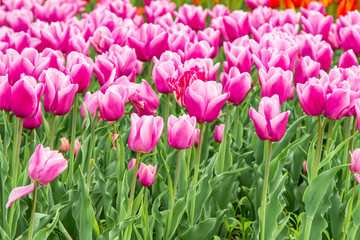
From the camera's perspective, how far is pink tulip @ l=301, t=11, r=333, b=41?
3756 mm

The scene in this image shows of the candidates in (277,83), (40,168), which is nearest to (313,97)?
(277,83)

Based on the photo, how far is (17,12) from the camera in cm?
400

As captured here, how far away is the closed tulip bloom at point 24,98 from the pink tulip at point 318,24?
7.77 ft

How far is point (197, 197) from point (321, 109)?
60 cm

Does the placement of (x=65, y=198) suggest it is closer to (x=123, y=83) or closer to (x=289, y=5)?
(x=123, y=83)

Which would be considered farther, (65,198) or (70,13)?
(70,13)

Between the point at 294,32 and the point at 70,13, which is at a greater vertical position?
the point at 294,32

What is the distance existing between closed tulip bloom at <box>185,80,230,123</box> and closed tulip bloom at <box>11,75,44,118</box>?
51cm

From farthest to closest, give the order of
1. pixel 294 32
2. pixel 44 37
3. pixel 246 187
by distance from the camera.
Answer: pixel 294 32
pixel 44 37
pixel 246 187

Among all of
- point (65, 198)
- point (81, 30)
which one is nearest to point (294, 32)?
point (81, 30)

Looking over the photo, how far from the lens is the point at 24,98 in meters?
1.89

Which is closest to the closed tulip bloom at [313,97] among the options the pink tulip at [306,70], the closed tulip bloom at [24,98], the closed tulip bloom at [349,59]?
the pink tulip at [306,70]

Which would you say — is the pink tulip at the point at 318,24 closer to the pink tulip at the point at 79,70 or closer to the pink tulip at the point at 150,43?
the pink tulip at the point at 150,43

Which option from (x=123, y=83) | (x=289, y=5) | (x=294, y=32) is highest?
(x=123, y=83)
